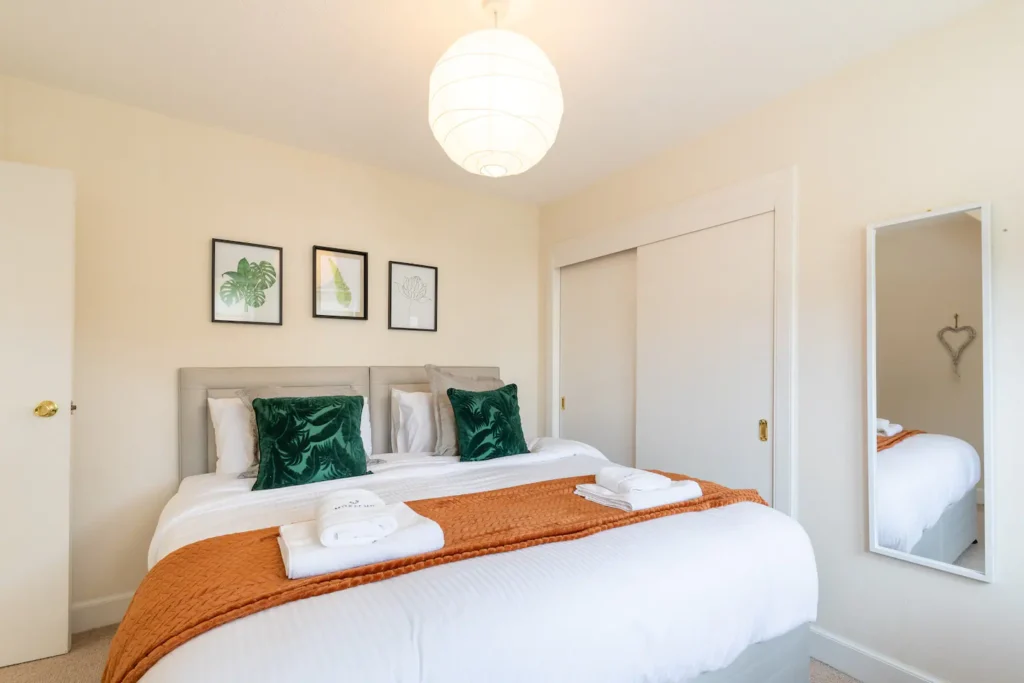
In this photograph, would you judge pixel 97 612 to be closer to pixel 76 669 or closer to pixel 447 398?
pixel 76 669

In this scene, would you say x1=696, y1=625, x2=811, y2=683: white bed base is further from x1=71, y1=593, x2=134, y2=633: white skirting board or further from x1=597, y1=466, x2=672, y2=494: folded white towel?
x1=71, y1=593, x2=134, y2=633: white skirting board

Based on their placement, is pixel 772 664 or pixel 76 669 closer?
pixel 772 664

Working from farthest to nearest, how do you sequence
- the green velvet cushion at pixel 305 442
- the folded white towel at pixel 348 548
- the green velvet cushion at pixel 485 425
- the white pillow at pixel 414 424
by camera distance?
the white pillow at pixel 414 424 < the green velvet cushion at pixel 485 425 < the green velvet cushion at pixel 305 442 < the folded white towel at pixel 348 548

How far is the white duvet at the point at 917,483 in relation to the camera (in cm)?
185

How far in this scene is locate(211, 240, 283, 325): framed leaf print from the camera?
2699 millimetres

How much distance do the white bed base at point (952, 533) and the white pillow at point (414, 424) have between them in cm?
221

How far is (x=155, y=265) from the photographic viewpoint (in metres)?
2.56

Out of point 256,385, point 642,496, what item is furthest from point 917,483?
point 256,385

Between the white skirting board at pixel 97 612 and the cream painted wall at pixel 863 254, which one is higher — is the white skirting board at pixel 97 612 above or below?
below

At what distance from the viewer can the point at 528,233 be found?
3.98 metres

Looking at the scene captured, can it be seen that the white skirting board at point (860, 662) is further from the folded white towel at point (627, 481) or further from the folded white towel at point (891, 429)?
the folded white towel at point (627, 481)

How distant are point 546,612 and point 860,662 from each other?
1744 mm

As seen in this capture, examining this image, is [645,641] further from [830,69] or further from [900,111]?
[830,69]

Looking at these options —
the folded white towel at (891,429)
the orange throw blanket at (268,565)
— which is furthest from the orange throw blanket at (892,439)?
the orange throw blanket at (268,565)
